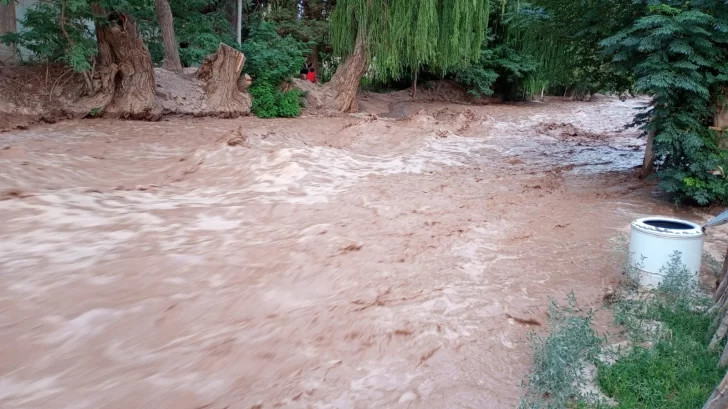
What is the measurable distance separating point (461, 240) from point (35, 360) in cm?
395

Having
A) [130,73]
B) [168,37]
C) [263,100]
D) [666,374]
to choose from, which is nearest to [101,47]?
[130,73]

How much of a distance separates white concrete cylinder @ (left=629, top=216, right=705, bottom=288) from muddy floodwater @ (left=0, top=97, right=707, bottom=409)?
35 centimetres

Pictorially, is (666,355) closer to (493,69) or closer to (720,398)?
A: (720,398)

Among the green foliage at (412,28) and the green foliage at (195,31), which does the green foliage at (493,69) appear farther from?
the green foliage at (195,31)

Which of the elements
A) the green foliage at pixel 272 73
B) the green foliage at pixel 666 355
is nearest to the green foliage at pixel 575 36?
the green foliage at pixel 666 355

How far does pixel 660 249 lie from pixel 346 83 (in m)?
13.5

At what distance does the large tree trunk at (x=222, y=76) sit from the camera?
546 inches

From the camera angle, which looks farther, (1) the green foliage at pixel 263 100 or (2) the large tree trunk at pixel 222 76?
(1) the green foliage at pixel 263 100

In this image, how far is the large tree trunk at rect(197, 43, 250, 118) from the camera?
45.5 feet

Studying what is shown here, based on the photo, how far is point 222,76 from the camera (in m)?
14.1

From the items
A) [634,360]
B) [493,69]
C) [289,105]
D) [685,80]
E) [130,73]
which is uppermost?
[493,69]

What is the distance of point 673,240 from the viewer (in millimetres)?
4234

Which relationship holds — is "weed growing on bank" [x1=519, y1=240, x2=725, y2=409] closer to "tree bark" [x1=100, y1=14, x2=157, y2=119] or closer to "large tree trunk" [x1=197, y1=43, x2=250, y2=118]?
"tree bark" [x1=100, y1=14, x2=157, y2=119]

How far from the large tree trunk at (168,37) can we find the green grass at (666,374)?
13366mm
